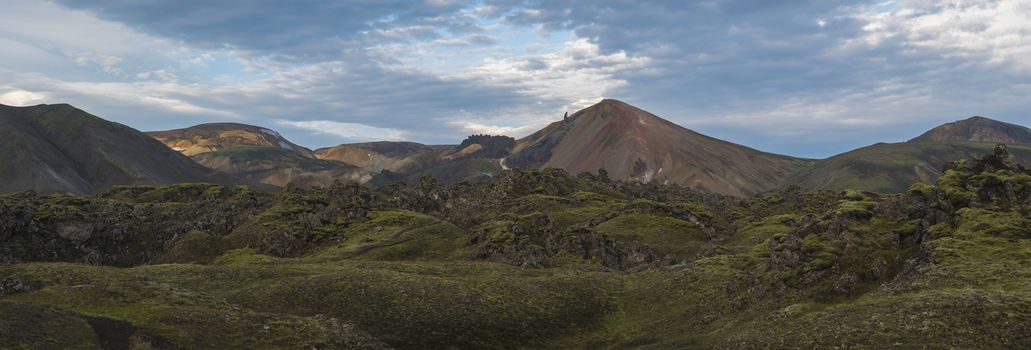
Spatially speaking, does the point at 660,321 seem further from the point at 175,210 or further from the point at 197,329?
the point at 175,210

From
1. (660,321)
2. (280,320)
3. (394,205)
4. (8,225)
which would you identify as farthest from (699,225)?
(8,225)

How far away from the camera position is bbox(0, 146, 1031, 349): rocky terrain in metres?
38.5

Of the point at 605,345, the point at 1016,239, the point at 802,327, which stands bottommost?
the point at 605,345

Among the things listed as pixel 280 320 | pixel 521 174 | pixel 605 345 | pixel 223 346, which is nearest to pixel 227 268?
pixel 280 320

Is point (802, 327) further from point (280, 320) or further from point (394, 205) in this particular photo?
point (394, 205)

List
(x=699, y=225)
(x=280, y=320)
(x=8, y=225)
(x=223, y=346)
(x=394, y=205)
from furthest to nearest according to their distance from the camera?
1. (x=394, y=205)
2. (x=699, y=225)
3. (x=8, y=225)
4. (x=280, y=320)
5. (x=223, y=346)

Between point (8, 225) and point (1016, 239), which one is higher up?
point (1016, 239)

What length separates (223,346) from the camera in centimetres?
3944

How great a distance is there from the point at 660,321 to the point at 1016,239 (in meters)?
26.8

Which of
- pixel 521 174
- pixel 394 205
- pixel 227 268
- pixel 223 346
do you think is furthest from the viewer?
pixel 521 174

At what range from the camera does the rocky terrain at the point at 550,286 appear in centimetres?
3853

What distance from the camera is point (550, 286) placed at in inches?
2601

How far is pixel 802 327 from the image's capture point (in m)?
41.0

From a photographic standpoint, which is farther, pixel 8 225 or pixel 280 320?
pixel 8 225
